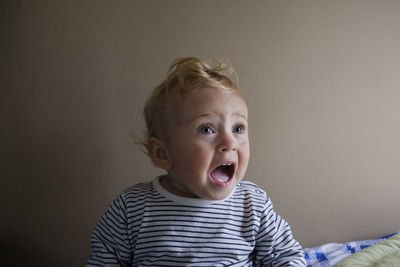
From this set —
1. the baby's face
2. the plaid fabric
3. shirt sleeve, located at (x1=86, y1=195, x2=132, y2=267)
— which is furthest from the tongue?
the plaid fabric

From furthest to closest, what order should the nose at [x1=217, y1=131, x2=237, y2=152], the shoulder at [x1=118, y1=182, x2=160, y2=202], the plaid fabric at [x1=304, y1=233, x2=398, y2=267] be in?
1. the plaid fabric at [x1=304, y1=233, x2=398, y2=267]
2. the shoulder at [x1=118, y1=182, x2=160, y2=202]
3. the nose at [x1=217, y1=131, x2=237, y2=152]

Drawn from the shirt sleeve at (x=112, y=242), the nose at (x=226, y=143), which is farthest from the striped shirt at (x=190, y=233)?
the nose at (x=226, y=143)

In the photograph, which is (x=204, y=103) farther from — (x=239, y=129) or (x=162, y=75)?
(x=162, y=75)

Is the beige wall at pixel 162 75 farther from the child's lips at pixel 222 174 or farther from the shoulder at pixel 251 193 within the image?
the child's lips at pixel 222 174

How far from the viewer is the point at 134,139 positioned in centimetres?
117

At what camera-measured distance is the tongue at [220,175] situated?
870 millimetres

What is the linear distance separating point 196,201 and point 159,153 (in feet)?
0.56

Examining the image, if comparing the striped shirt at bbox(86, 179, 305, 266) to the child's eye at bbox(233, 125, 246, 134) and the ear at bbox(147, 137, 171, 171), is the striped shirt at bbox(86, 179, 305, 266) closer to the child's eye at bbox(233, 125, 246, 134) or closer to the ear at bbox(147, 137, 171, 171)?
the ear at bbox(147, 137, 171, 171)

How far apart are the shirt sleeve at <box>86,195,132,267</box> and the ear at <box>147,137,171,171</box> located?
164mm

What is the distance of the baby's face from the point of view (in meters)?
0.84

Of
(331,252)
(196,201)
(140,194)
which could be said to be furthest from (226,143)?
(331,252)

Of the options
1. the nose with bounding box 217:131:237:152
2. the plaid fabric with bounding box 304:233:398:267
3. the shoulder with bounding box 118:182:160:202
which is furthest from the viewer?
the plaid fabric with bounding box 304:233:398:267

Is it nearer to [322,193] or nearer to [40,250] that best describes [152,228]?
[40,250]

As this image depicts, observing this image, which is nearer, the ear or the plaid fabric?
the ear
